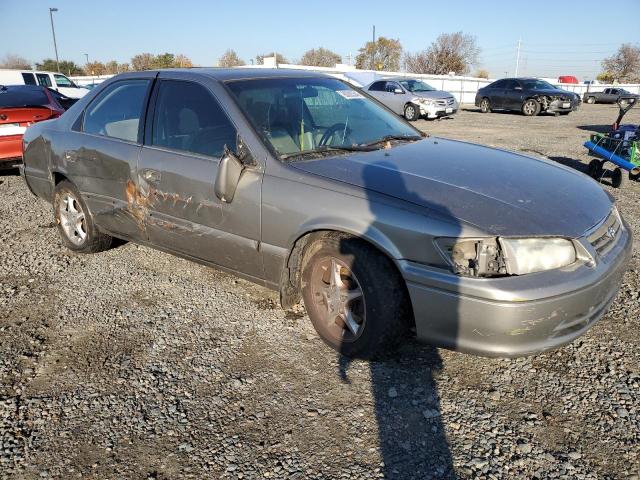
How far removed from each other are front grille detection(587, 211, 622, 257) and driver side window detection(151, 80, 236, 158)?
2.11 meters

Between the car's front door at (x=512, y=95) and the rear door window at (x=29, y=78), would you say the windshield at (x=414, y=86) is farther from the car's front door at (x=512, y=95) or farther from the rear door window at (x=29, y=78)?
the rear door window at (x=29, y=78)

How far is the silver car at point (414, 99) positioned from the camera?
18.0 meters

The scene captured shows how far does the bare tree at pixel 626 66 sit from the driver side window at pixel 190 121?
74.4m

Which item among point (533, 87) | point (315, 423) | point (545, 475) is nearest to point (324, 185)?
point (315, 423)

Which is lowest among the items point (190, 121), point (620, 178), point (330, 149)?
point (620, 178)

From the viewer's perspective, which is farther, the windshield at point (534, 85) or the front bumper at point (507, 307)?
the windshield at point (534, 85)

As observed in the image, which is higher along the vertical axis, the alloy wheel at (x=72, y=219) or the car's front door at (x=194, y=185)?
the car's front door at (x=194, y=185)

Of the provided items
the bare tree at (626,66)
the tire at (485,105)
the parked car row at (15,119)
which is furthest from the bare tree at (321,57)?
the parked car row at (15,119)

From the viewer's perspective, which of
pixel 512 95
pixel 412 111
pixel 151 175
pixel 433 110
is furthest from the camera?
pixel 512 95

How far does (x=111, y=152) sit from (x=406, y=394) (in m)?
2.81

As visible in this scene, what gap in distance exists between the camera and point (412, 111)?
60.0 ft

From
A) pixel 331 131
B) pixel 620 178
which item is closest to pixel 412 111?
pixel 620 178

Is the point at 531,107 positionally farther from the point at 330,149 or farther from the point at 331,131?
the point at 330,149

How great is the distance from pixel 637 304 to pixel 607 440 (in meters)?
1.64
